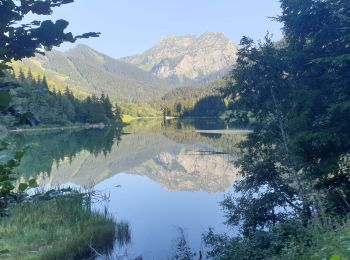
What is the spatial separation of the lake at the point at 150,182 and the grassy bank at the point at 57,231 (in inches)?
41.5

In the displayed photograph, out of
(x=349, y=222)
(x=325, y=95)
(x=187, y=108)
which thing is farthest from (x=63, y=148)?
(x=187, y=108)

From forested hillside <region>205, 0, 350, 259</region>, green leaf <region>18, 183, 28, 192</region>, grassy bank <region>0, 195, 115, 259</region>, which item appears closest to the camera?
green leaf <region>18, 183, 28, 192</region>

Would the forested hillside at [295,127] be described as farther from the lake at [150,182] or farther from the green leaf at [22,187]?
the green leaf at [22,187]

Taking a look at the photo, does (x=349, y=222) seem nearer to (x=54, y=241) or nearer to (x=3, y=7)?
(x=3, y=7)

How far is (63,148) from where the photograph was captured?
Result: 5572 centimetres

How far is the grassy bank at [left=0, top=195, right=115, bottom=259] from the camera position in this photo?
12.9 m

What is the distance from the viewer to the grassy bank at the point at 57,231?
12852mm

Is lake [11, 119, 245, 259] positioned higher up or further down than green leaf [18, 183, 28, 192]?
further down

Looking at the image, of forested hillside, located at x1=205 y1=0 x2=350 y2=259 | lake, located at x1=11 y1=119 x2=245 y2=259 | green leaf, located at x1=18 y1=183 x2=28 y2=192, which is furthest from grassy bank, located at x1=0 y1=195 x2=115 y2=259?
green leaf, located at x1=18 y1=183 x2=28 y2=192

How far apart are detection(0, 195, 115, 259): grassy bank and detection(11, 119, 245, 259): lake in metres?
1.06

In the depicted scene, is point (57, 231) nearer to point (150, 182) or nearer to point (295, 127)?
point (295, 127)

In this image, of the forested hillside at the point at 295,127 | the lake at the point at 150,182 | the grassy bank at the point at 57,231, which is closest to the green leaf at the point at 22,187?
the lake at the point at 150,182

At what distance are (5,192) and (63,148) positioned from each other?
55028 millimetres

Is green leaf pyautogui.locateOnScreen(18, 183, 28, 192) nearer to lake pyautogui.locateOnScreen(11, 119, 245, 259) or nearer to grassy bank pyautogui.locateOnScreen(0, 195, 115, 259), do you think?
lake pyautogui.locateOnScreen(11, 119, 245, 259)
